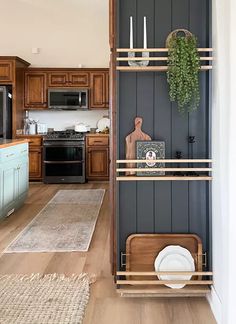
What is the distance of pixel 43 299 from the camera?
2.35 meters

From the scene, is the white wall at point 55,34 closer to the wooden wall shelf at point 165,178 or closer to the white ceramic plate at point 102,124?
the white ceramic plate at point 102,124

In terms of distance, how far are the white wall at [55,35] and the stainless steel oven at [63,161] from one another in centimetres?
87

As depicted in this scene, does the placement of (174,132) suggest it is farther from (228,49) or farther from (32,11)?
(32,11)

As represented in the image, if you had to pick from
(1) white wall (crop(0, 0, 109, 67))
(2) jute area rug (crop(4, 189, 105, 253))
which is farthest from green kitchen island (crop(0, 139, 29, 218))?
(1) white wall (crop(0, 0, 109, 67))

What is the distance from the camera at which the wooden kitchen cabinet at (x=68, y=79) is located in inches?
296

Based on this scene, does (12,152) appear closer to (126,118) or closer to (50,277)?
(50,277)

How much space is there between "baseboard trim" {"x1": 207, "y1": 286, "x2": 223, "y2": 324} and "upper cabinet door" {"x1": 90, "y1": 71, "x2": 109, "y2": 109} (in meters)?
5.65

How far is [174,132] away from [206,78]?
39cm

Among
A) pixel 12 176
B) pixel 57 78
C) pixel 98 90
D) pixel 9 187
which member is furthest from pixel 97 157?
pixel 9 187

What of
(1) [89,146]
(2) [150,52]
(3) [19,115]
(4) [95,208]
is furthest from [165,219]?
(3) [19,115]

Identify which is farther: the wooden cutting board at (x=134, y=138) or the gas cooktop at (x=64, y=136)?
the gas cooktop at (x=64, y=136)

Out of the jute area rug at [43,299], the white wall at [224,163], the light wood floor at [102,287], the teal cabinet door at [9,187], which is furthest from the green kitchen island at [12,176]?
the white wall at [224,163]

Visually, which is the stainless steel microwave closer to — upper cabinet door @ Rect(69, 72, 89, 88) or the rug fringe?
upper cabinet door @ Rect(69, 72, 89, 88)

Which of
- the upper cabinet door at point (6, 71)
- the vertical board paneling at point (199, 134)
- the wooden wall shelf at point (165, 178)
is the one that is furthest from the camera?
the upper cabinet door at point (6, 71)
